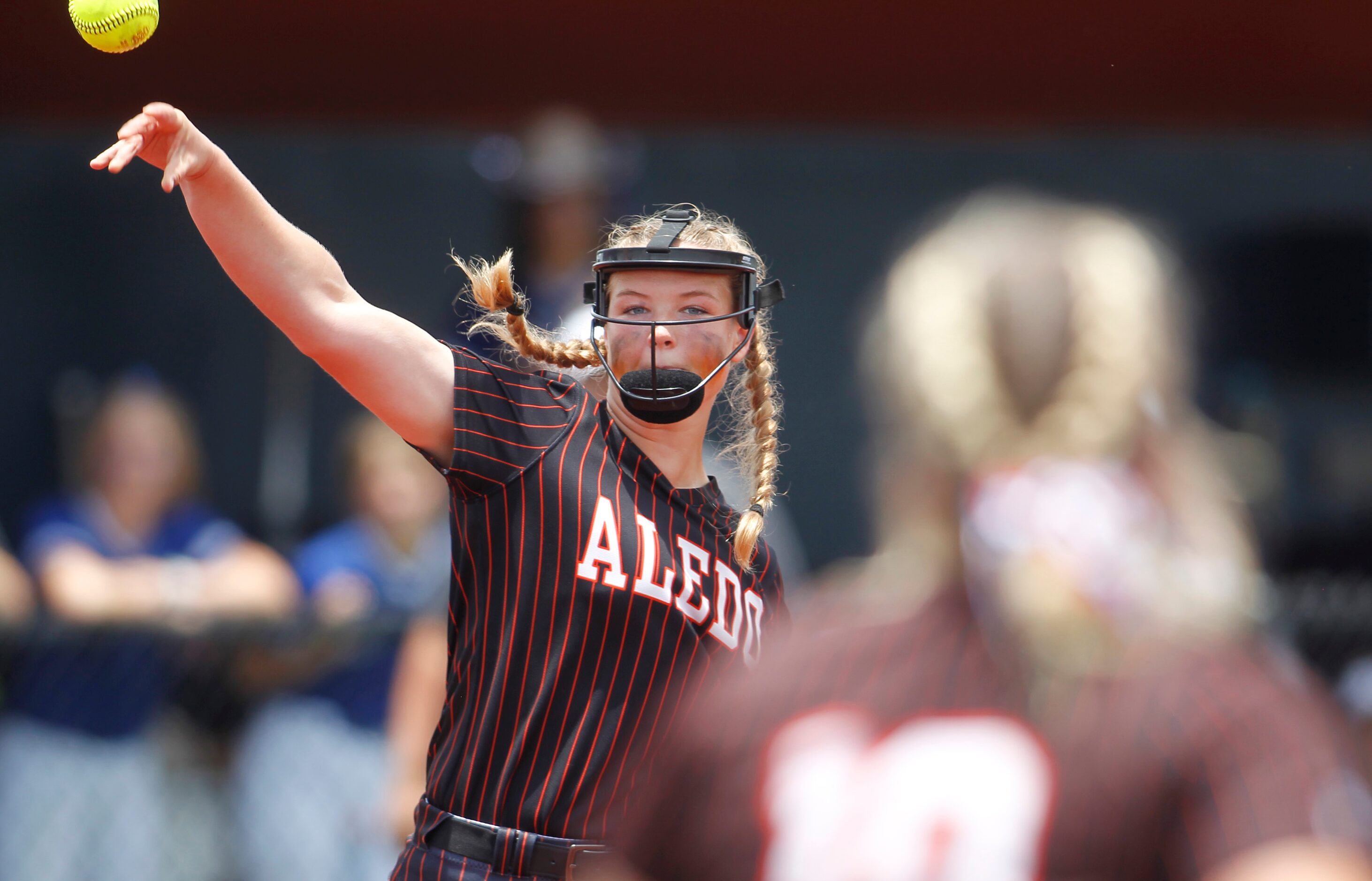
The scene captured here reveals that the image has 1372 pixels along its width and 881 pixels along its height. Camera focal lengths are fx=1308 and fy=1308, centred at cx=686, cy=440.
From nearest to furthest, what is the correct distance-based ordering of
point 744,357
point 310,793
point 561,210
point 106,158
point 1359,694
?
point 106,158 → point 744,357 → point 310,793 → point 1359,694 → point 561,210

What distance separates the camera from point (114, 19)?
88.7 inches

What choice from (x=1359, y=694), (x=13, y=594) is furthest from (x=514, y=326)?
(x=1359, y=694)

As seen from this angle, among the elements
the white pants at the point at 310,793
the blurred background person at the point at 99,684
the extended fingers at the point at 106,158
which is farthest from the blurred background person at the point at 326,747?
the extended fingers at the point at 106,158

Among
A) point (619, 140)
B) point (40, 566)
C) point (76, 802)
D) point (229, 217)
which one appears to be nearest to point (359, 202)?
point (619, 140)

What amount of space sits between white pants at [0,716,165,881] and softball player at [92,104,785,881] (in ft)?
6.20

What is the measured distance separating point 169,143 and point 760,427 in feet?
3.63

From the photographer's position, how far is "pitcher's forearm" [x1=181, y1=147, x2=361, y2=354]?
6.08ft

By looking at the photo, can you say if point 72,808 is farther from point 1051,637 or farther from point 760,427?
point 1051,637

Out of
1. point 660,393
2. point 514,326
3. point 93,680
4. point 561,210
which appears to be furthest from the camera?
point 561,210

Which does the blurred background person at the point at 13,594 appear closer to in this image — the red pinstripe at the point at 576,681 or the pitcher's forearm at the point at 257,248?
the pitcher's forearm at the point at 257,248

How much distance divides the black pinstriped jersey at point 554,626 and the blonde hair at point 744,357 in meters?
0.15

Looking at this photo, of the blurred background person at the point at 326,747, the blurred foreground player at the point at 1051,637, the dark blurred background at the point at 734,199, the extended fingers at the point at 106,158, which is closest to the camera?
the blurred foreground player at the point at 1051,637

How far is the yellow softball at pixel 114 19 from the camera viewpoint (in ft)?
7.38

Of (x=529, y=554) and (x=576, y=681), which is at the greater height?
(x=529, y=554)
